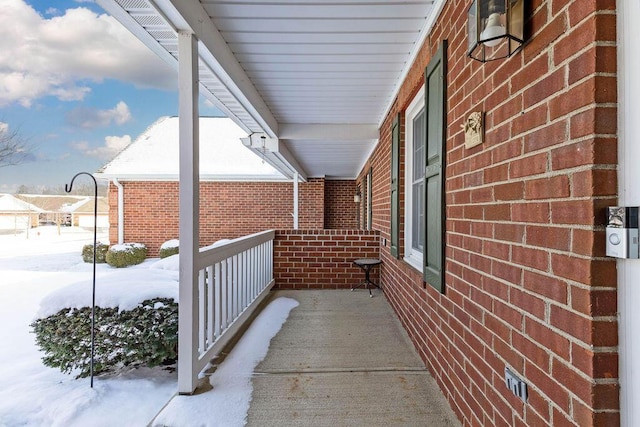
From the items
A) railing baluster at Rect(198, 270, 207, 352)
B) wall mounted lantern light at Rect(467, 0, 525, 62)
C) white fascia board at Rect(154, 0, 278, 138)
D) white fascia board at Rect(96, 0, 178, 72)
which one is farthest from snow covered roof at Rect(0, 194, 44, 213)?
wall mounted lantern light at Rect(467, 0, 525, 62)

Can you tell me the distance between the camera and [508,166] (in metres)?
1.29

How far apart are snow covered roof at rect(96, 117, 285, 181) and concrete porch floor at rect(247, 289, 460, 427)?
6.69 m

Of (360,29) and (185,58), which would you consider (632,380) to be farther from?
(185,58)

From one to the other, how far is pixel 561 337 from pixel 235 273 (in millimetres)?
2853

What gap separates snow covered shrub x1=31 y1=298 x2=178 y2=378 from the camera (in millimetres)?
2457

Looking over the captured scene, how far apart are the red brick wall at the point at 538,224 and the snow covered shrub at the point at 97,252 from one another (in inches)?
366

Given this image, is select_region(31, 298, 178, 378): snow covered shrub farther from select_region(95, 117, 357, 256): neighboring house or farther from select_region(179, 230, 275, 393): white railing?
select_region(95, 117, 357, 256): neighboring house

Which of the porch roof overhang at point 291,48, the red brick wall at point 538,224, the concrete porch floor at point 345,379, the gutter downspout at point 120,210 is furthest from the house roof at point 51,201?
the red brick wall at point 538,224

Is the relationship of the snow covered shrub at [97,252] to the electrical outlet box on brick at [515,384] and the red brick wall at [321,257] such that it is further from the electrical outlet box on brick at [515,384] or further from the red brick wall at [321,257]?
the electrical outlet box on brick at [515,384]

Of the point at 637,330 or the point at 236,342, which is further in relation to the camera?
the point at 236,342

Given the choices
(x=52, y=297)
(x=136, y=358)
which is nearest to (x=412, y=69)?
(x=136, y=358)

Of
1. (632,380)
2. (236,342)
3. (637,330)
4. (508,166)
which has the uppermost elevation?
(508,166)

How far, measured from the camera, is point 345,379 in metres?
2.28

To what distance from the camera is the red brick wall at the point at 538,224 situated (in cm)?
86
